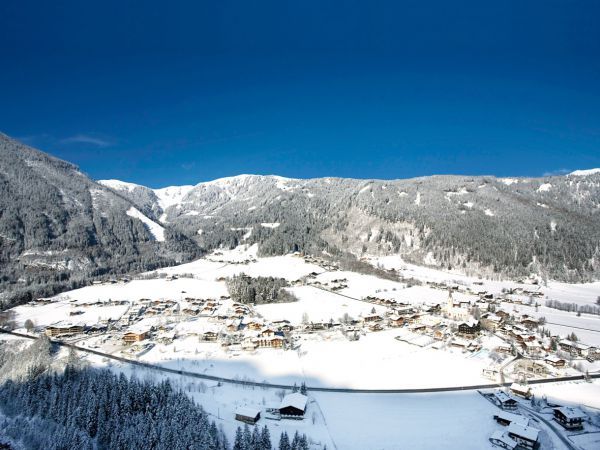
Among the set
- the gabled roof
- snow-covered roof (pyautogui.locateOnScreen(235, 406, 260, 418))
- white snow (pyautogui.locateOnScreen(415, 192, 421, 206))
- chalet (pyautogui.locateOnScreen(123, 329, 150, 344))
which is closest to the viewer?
the gabled roof

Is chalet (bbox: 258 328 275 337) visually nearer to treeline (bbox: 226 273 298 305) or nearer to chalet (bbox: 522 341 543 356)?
treeline (bbox: 226 273 298 305)

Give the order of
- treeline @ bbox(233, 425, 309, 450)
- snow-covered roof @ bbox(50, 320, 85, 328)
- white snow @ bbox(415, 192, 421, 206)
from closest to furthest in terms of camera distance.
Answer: treeline @ bbox(233, 425, 309, 450), snow-covered roof @ bbox(50, 320, 85, 328), white snow @ bbox(415, 192, 421, 206)

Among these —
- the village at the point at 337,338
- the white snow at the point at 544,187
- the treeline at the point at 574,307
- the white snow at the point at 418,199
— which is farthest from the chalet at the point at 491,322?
the white snow at the point at 544,187

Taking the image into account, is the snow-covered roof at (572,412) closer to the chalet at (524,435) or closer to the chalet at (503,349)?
the chalet at (524,435)

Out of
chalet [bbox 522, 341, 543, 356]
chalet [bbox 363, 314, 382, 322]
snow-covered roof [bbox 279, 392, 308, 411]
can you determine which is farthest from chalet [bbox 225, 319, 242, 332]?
chalet [bbox 522, 341, 543, 356]

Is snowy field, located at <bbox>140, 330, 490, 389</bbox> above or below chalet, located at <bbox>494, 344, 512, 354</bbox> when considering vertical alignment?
below

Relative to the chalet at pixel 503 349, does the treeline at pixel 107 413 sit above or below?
below
